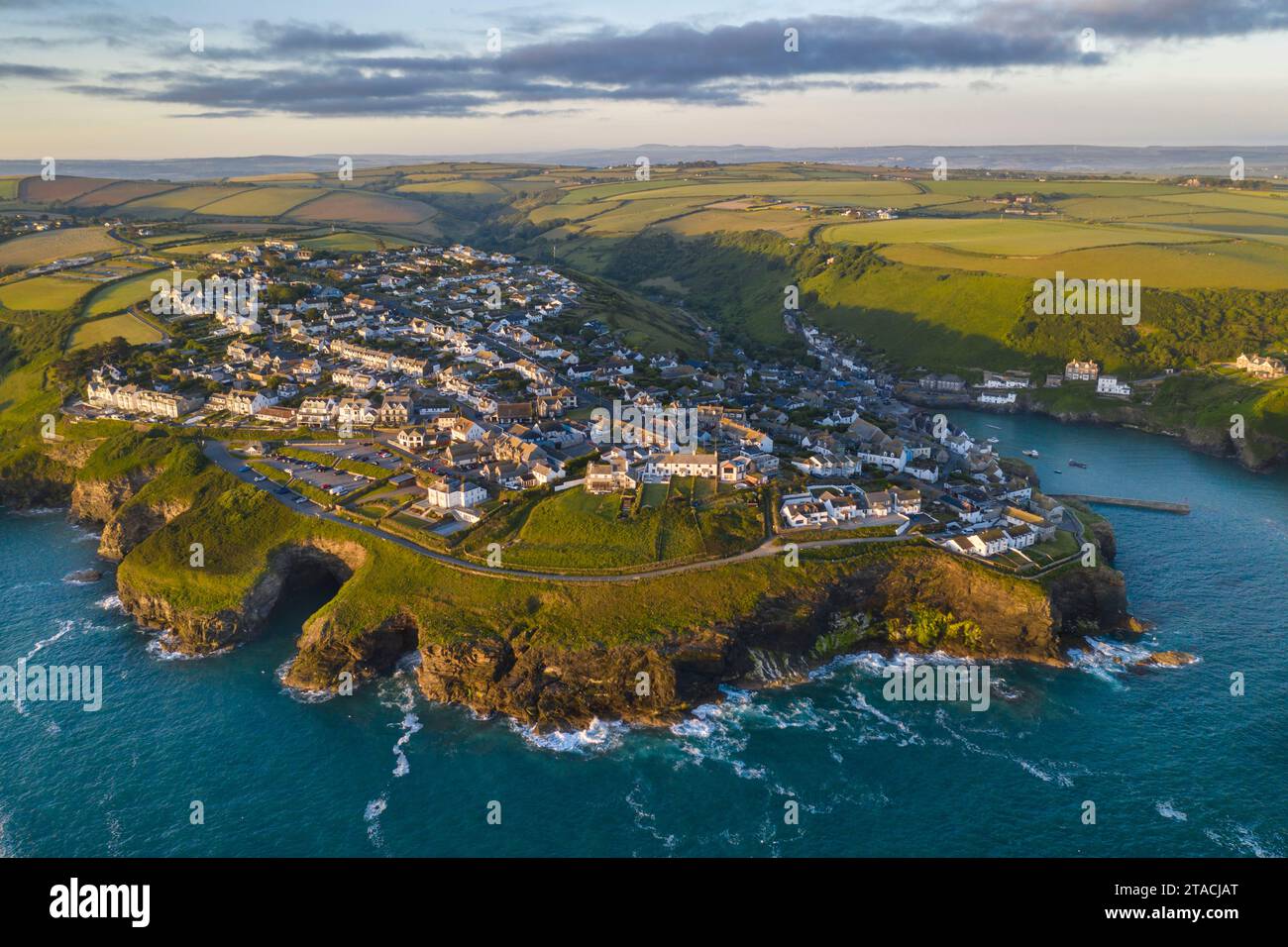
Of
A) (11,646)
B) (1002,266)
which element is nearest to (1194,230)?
(1002,266)

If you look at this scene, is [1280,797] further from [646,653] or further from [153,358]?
[153,358]

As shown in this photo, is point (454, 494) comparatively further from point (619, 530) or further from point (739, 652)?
point (739, 652)

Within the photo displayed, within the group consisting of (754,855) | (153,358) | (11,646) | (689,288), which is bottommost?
(754,855)

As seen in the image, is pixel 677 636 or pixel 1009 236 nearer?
pixel 677 636

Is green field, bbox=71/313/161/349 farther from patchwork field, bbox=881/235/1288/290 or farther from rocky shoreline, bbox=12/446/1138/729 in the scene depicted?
patchwork field, bbox=881/235/1288/290

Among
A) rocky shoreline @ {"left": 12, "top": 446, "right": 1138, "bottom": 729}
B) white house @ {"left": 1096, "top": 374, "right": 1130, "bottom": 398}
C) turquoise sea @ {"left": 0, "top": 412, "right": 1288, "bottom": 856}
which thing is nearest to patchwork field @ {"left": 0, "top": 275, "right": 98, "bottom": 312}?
turquoise sea @ {"left": 0, "top": 412, "right": 1288, "bottom": 856}

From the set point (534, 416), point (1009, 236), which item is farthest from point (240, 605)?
point (1009, 236)

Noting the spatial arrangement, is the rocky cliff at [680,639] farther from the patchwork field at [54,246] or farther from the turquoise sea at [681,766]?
the patchwork field at [54,246]
